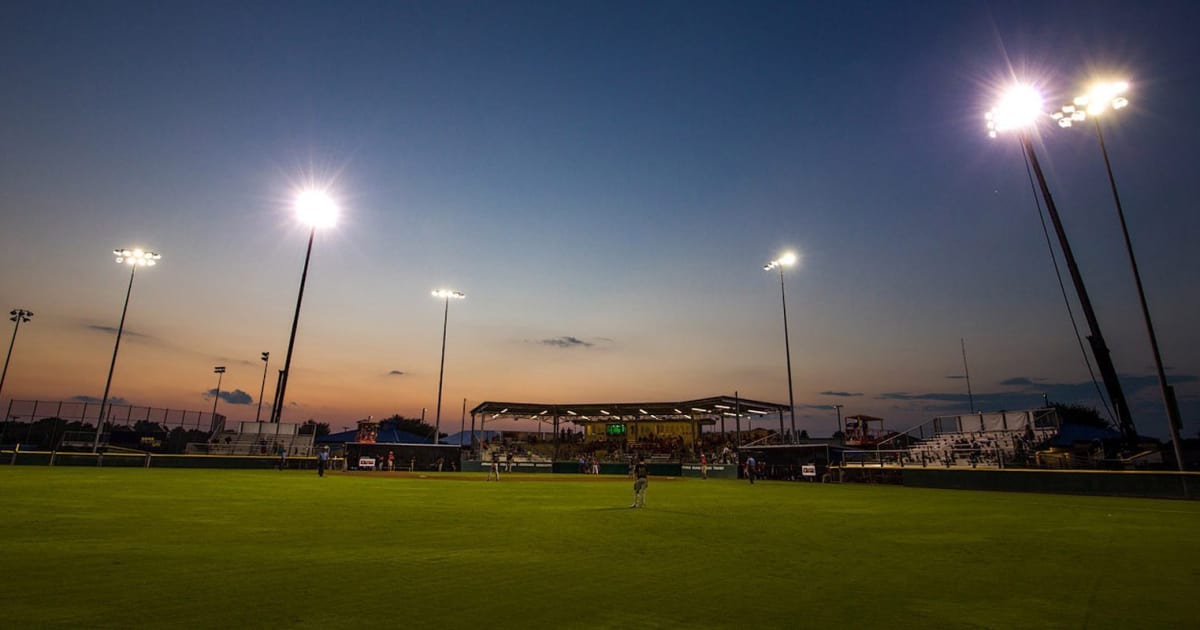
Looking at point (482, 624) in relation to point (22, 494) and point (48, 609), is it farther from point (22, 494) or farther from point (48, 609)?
point (22, 494)

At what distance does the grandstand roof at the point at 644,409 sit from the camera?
55844 mm

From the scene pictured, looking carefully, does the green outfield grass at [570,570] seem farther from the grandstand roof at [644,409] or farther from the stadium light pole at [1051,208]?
the grandstand roof at [644,409]

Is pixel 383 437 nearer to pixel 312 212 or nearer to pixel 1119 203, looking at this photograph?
pixel 312 212

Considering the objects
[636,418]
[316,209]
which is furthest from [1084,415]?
[316,209]

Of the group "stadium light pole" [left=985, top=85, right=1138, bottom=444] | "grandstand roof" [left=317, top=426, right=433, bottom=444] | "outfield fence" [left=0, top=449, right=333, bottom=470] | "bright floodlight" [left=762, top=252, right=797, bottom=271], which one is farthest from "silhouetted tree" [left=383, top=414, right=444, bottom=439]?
"stadium light pole" [left=985, top=85, right=1138, bottom=444]

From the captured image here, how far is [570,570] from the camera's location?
7.26 metres

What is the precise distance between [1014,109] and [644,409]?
140 feet

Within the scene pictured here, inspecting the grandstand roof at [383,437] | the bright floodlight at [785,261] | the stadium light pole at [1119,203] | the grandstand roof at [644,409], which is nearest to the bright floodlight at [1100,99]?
the stadium light pole at [1119,203]

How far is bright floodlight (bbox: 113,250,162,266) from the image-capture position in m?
40.2

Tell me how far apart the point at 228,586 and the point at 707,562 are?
581 centimetres

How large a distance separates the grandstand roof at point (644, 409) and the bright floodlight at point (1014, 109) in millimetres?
31394

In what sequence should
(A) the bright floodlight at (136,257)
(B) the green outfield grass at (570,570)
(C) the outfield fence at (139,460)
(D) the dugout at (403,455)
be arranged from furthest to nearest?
(D) the dugout at (403,455) → (A) the bright floodlight at (136,257) → (C) the outfield fence at (139,460) → (B) the green outfield grass at (570,570)

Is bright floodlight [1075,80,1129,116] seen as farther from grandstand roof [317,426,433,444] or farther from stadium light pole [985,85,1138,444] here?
grandstand roof [317,426,433,444]

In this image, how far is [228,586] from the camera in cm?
592
